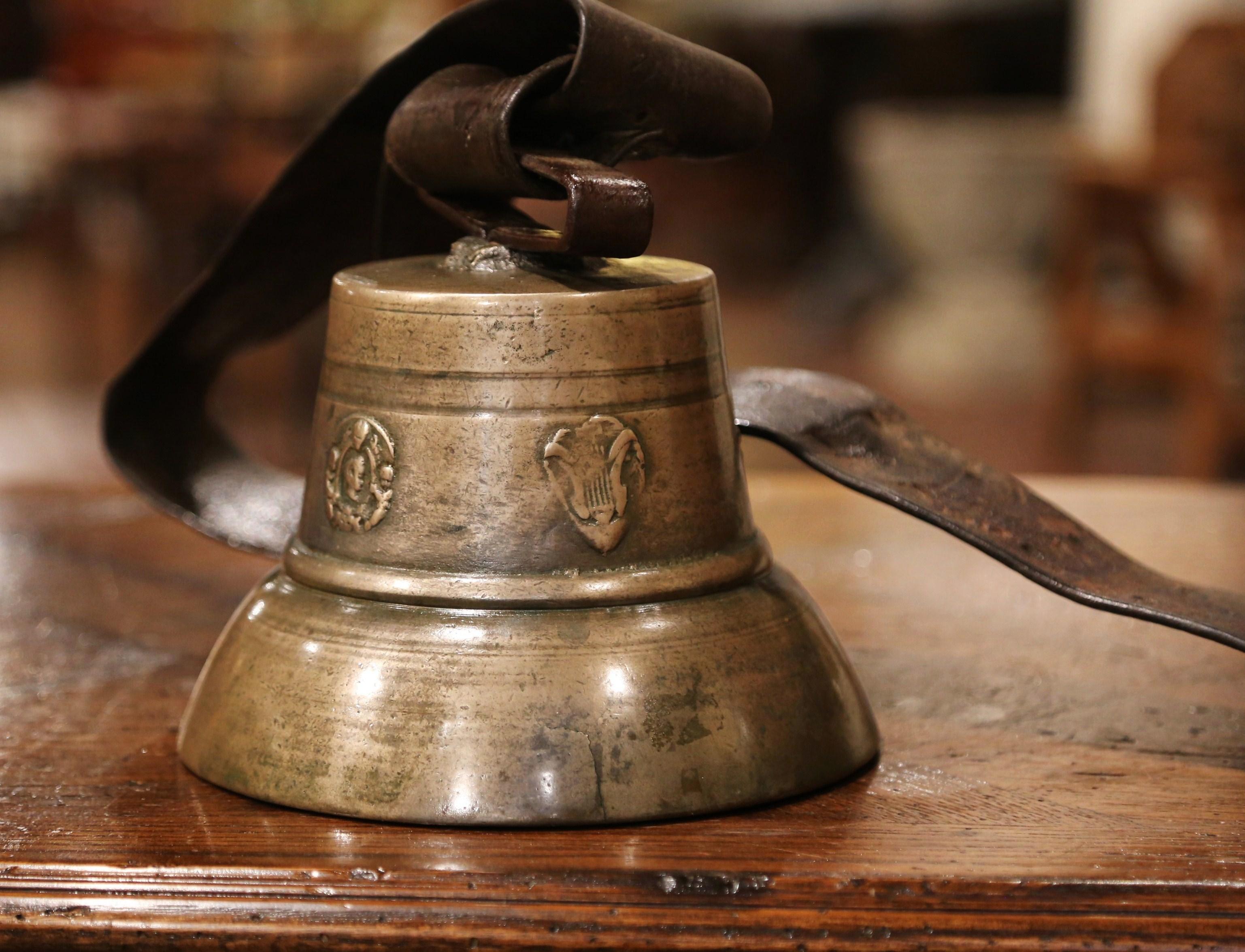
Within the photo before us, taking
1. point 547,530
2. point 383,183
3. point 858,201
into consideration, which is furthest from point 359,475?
point 858,201

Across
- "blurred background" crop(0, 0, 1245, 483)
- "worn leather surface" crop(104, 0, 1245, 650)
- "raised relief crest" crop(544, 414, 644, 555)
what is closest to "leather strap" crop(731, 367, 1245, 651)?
"worn leather surface" crop(104, 0, 1245, 650)

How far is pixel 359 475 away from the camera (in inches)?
27.4

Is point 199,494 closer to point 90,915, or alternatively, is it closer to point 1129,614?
point 90,915

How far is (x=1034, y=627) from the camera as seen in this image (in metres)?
0.99

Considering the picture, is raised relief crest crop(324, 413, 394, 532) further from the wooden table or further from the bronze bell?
the wooden table

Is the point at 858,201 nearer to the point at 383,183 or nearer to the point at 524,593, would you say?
the point at 383,183

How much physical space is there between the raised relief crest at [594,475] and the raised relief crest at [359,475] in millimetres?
70

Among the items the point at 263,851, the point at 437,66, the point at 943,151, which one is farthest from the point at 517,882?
the point at 943,151

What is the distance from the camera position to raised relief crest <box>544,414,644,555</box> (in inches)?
26.3

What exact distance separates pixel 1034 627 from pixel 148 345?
533 mm

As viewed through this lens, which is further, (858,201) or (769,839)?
(858,201)

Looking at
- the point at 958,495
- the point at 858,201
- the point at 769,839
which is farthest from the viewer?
the point at 858,201

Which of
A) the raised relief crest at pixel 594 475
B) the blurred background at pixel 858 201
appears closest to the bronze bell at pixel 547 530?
the raised relief crest at pixel 594 475

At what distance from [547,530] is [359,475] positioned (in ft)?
0.28
